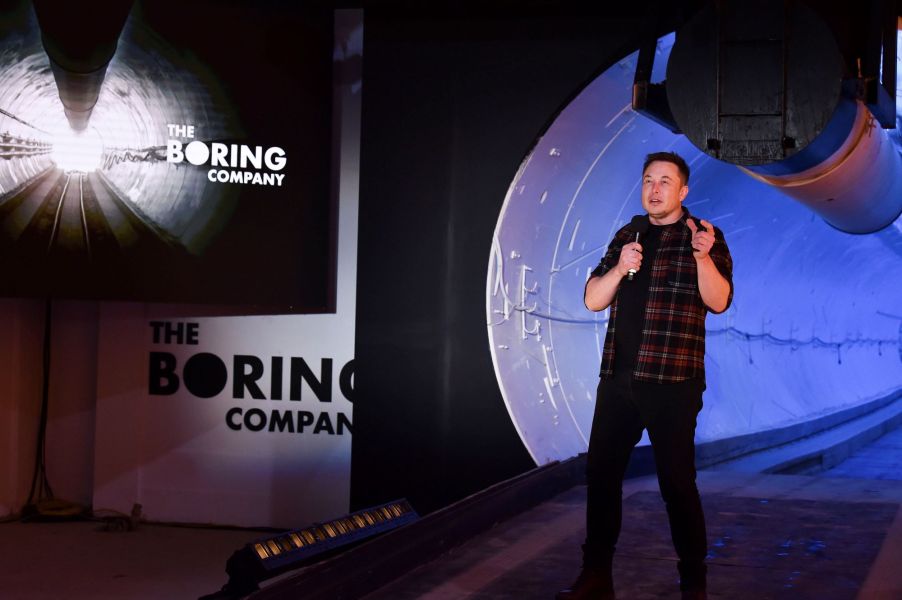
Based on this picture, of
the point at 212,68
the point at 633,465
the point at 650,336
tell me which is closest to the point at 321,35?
the point at 212,68

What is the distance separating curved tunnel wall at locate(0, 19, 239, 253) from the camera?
582 centimetres

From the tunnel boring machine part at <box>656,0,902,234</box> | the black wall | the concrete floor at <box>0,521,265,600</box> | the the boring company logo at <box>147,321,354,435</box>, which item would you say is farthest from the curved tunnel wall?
the tunnel boring machine part at <box>656,0,902,234</box>

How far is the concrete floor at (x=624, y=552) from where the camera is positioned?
3738 mm

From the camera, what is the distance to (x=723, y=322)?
31.4 feet

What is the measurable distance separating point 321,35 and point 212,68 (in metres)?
0.69

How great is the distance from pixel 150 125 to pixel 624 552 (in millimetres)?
3582

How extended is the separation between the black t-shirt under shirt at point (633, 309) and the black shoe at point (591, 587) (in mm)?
662

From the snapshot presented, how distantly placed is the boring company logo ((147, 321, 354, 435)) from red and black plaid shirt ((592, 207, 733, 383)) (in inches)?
167

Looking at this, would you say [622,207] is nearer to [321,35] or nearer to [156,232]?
[321,35]

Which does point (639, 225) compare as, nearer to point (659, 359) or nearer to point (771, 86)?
point (659, 359)

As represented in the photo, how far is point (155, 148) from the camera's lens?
5.96 m

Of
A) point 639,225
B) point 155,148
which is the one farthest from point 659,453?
point 155,148

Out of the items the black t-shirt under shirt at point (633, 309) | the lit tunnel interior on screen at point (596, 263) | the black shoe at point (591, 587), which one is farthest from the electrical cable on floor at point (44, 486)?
the black t-shirt under shirt at point (633, 309)

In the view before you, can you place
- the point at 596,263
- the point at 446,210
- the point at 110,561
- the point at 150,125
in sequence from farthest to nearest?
the point at 596,263 → the point at 110,561 → the point at 150,125 → the point at 446,210
